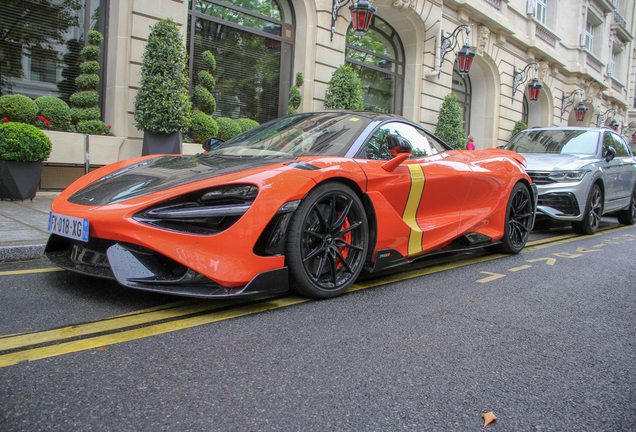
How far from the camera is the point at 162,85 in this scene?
26.3 feet

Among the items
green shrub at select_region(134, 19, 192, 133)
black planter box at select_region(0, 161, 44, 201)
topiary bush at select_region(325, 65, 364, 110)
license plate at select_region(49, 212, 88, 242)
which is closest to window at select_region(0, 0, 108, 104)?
green shrub at select_region(134, 19, 192, 133)

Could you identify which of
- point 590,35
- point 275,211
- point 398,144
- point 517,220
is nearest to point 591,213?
point 517,220

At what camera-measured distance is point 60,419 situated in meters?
1.56

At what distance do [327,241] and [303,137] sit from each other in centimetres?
91

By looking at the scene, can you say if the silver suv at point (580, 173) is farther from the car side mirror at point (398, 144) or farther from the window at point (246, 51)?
the window at point (246, 51)

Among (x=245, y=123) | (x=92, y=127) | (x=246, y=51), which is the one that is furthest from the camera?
(x=246, y=51)

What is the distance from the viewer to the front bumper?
8.38 ft

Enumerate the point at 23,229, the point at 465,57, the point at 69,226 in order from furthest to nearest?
the point at 465,57, the point at 23,229, the point at 69,226

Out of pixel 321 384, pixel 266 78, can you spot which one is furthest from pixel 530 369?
pixel 266 78

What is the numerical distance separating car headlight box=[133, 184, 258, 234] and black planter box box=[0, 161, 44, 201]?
489 centimetres

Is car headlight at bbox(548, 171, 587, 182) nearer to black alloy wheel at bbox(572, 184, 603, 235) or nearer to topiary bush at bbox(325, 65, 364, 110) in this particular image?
black alloy wheel at bbox(572, 184, 603, 235)

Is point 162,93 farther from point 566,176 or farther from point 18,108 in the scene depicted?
point 566,176

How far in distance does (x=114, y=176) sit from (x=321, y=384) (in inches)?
83.9

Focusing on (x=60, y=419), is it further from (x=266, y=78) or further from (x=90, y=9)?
(x=266, y=78)
